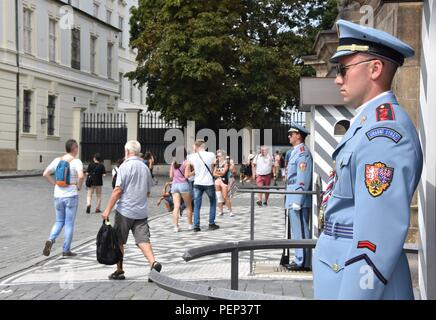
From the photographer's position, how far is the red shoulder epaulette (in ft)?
7.95

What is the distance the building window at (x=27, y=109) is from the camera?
1522 inches

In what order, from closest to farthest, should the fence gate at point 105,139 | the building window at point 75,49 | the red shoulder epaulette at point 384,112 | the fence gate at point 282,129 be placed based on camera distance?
the red shoulder epaulette at point 384,112, the fence gate at point 282,129, the fence gate at point 105,139, the building window at point 75,49

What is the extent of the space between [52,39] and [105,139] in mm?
6744

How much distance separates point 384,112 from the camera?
2453mm

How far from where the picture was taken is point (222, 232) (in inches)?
555

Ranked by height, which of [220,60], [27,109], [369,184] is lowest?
[369,184]

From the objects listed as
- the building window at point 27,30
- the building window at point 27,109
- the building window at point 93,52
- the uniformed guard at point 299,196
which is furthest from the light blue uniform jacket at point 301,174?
the building window at point 93,52

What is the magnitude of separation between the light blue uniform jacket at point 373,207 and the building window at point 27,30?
37995 mm

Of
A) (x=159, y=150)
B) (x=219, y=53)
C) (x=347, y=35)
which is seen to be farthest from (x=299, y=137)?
(x=159, y=150)

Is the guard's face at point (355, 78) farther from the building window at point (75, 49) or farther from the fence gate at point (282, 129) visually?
the building window at point (75, 49)

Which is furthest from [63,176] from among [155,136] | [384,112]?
[155,136]

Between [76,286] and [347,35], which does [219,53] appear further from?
[347,35]

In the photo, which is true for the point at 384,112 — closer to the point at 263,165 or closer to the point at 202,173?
the point at 202,173

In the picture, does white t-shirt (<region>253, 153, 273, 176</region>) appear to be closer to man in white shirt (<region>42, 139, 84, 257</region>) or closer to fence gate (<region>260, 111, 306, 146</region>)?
man in white shirt (<region>42, 139, 84, 257</region>)
